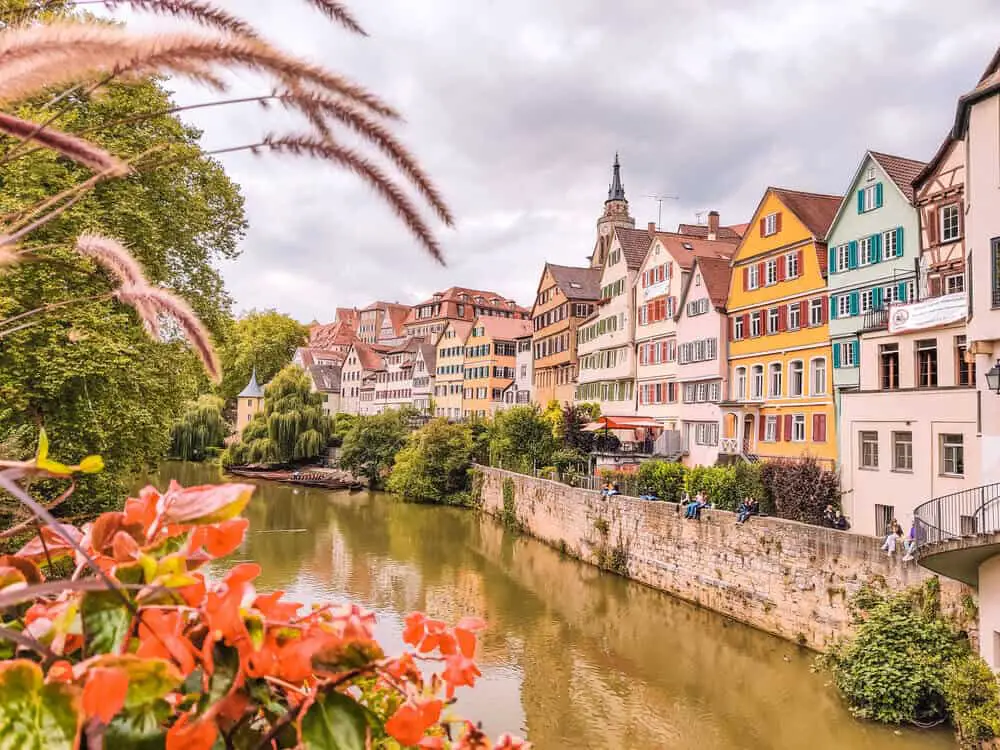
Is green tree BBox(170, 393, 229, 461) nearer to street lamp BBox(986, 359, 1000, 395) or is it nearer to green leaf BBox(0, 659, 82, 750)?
street lamp BBox(986, 359, 1000, 395)

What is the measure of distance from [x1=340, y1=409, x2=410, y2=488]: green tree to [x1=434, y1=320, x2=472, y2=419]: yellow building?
8.57 meters

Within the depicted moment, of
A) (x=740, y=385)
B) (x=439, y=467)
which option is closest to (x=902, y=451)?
Answer: (x=740, y=385)

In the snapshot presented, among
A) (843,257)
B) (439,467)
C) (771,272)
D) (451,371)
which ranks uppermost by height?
(771,272)

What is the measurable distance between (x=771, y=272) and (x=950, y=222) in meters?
6.91

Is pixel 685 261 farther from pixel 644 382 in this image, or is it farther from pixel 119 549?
pixel 119 549

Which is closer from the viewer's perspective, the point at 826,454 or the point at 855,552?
the point at 855,552

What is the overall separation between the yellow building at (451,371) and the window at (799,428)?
32607mm

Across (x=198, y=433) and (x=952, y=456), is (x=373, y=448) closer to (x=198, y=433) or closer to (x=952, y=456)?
(x=198, y=433)

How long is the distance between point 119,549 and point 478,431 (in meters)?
40.0

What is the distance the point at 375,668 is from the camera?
108 cm

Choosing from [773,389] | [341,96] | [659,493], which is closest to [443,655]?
[341,96]

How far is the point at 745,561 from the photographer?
1773 cm

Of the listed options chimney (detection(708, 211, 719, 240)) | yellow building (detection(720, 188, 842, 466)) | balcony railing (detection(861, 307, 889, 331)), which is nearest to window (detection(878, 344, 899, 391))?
balcony railing (detection(861, 307, 889, 331))

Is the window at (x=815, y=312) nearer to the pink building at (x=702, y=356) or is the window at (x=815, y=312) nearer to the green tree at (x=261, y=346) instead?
the pink building at (x=702, y=356)
